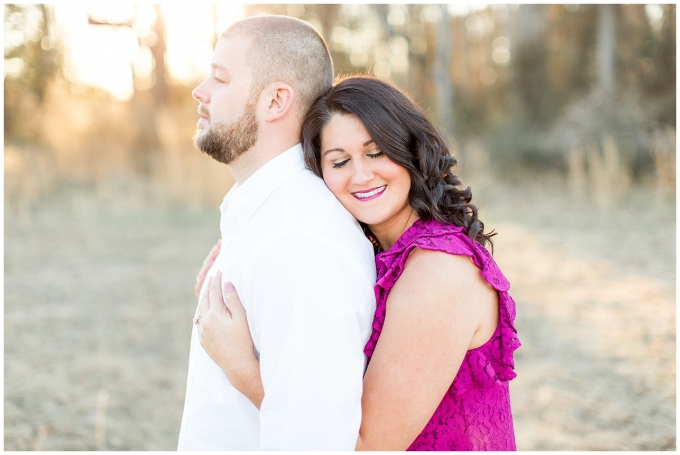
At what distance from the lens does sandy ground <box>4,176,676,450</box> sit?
3.77m

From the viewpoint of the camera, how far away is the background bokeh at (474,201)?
4039mm

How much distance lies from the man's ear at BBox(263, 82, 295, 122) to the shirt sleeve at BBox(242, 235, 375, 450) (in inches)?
21.2

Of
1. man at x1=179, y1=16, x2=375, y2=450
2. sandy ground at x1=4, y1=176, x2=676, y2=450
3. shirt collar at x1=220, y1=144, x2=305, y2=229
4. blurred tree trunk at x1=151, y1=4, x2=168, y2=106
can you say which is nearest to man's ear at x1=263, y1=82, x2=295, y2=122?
man at x1=179, y1=16, x2=375, y2=450

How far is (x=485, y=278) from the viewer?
166cm

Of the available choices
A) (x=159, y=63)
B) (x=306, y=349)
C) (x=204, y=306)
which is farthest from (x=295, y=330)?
(x=159, y=63)

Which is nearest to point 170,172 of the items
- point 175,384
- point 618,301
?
point 175,384

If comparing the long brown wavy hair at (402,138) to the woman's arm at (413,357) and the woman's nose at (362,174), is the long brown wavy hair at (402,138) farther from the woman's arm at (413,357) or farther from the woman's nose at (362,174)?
the woman's arm at (413,357)

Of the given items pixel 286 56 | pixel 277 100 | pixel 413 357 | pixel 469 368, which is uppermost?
pixel 286 56

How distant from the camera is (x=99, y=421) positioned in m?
3.79

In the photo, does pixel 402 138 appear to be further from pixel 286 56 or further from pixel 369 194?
pixel 286 56

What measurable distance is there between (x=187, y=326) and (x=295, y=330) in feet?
14.1

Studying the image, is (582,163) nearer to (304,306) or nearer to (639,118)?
(639,118)

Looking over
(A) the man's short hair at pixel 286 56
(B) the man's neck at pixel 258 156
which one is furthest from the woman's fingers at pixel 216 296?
(A) the man's short hair at pixel 286 56

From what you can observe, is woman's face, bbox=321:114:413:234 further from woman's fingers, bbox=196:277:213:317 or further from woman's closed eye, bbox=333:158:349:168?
woman's fingers, bbox=196:277:213:317
